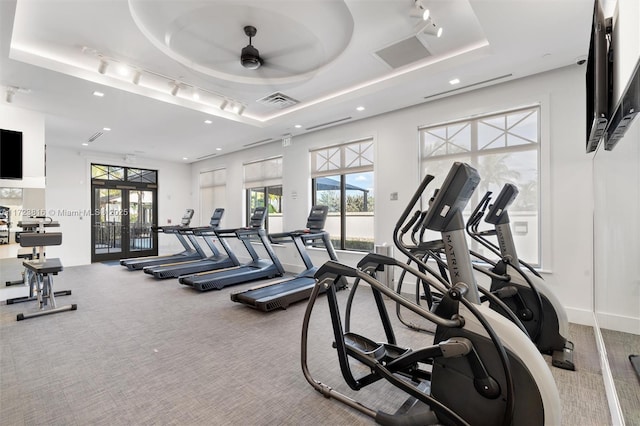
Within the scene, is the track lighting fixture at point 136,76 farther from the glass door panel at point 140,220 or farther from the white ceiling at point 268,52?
the glass door panel at point 140,220

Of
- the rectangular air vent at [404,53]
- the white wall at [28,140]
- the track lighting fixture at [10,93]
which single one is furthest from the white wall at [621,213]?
the white wall at [28,140]

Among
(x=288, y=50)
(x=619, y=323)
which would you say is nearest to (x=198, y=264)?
(x=288, y=50)

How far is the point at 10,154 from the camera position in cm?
464

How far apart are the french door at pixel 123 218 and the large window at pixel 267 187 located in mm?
3553

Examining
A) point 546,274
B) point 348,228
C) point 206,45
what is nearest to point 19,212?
point 206,45

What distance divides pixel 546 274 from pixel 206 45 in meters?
5.12

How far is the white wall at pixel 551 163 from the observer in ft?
12.0

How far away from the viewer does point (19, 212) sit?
4.87 meters

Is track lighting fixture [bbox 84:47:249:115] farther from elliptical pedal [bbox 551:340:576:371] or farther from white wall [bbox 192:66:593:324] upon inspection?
elliptical pedal [bbox 551:340:576:371]

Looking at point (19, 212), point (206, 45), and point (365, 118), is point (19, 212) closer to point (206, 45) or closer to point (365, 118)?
point (206, 45)

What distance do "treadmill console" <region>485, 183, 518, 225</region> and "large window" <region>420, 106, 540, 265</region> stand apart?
135cm

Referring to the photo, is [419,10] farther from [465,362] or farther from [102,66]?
[102,66]

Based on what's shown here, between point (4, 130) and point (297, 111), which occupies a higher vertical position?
point (297, 111)

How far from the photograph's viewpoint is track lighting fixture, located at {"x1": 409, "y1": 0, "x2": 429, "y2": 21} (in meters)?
2.78
